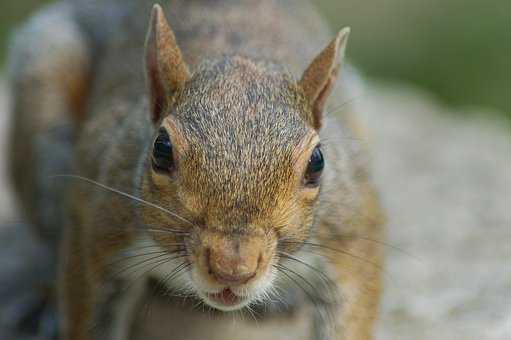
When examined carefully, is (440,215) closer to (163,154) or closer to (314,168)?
(314,168)

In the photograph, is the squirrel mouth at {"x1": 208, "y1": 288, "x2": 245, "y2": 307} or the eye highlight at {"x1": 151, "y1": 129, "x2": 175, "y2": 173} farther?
the eye highlight at {"x1": 151, "y1": 129, "x2": 175, "y2": 173}

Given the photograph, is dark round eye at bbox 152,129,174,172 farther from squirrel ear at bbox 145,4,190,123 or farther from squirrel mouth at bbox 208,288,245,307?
squirrel mouth at bbox 208,288,245,307

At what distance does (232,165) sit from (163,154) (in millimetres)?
255

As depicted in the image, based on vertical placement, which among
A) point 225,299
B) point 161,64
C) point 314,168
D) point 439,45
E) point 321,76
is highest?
point 439,45

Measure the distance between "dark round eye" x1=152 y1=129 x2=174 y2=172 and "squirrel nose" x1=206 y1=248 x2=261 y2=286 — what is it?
383mm

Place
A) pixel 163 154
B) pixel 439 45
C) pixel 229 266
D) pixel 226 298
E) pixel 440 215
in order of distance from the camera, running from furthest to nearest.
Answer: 1. pixel 439 45
2. pixel 440 215
3. pixel 163 154
4. pixel 226 298
5. pixel 229 266

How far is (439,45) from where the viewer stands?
350 inches

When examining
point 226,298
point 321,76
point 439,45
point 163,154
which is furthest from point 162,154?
point 439,45

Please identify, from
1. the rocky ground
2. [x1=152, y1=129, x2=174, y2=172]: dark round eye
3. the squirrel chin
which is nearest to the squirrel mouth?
the squirrel chin

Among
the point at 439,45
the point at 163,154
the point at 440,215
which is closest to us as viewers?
the point at 163,154

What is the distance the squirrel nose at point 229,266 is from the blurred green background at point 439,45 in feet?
18.3

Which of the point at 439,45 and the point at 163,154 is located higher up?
the point at 439,45

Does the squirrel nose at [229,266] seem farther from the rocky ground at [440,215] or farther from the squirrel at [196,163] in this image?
the rocky ground at [440,215]

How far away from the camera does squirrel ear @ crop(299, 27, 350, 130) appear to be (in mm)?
3613
